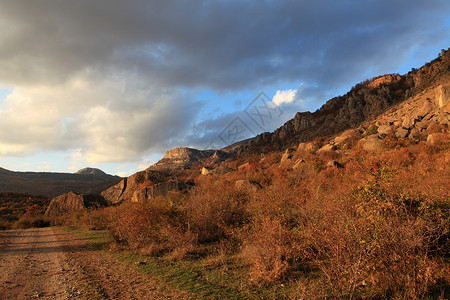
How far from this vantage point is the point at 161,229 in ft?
28.1

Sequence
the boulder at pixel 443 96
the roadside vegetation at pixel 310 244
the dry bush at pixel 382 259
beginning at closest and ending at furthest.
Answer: the dry bush at pixel 382 259 → the roadside vegetation at pixel 310 244 → the boulder at pixel 443 96

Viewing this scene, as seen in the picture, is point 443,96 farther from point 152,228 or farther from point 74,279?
point 74,279

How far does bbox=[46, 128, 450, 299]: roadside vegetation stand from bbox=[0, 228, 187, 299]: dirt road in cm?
53

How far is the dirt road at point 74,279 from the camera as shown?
509cm

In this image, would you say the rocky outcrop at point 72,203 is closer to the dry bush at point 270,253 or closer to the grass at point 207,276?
the grass at point 207,276

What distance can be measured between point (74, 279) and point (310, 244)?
5.95 metres

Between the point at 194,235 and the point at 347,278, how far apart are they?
5.29 metres

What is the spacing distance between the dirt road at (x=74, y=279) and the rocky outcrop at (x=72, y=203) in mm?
15648

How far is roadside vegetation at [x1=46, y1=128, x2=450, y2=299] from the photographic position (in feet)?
13.2

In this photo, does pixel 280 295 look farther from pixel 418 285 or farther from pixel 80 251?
pixel 80 251

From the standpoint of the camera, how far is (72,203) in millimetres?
24719

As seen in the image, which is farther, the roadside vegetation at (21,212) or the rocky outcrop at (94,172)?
the rocky outcrop at (94,172)

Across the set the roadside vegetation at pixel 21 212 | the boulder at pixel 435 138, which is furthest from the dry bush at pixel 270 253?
the roadside vegetation at pixel 21 212

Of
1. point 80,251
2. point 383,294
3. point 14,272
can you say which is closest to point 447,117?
point 383,294
